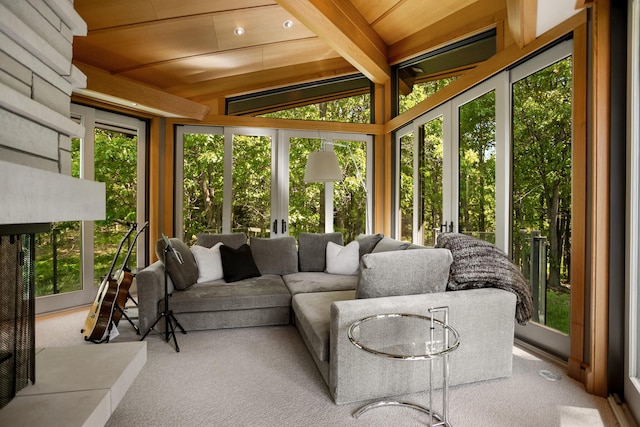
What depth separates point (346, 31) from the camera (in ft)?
11.9

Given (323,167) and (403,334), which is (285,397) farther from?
(323,167)

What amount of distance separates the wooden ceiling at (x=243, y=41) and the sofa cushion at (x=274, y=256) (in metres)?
1.92

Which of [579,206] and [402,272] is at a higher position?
[579,206]

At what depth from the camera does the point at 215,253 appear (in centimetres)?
370

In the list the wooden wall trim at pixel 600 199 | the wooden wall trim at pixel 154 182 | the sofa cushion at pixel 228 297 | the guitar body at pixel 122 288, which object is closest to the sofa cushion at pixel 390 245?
the sofa cushion at pixel 228 297

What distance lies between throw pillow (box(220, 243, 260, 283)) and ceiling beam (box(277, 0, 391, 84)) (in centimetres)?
234

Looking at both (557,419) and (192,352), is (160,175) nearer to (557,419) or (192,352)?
(192,352)

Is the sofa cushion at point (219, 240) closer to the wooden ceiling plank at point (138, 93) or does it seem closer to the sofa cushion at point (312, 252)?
the sofa cushion at point (312, 252)

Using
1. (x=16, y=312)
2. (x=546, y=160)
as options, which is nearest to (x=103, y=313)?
(x=16, y=312)

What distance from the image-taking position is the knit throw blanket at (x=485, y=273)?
2252 millimetres

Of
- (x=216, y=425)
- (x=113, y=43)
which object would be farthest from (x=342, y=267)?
(x=113, y=43)

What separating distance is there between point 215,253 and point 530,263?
9.56ft

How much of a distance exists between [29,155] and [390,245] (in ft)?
9.68

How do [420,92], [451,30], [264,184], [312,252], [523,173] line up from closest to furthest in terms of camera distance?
[523,173], [451,30], [312,252], [420,92], [264,184]
